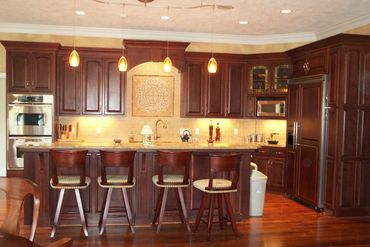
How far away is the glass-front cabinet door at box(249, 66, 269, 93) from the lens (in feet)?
24.8

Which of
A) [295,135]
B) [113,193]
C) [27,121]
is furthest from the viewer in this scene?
[27,121]

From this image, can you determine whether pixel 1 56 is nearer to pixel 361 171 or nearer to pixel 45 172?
pixel 45 172

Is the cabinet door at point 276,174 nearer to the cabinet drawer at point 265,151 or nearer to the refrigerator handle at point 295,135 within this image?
the cabinet drawer at point 265,151

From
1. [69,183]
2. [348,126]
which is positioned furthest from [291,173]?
[69,183]

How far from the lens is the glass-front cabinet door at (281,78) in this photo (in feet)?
24.0

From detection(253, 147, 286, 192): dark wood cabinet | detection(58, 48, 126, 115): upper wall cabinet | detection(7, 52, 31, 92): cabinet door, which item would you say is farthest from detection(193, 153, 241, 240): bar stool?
detection(7, 52, 31, 92): cabinet door

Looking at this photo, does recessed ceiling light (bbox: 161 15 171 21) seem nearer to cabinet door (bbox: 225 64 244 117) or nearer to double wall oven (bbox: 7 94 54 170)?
cabinet door (bbox: 225 64 244 117)

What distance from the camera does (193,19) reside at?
6695mm

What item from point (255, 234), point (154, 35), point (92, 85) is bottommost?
point (255, 234)

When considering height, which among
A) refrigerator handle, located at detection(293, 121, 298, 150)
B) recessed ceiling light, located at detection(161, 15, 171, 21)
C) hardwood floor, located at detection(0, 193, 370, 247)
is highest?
recessed ceiling light, located at detection(161, 15, 171, 21)

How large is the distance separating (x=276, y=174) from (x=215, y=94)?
194cm

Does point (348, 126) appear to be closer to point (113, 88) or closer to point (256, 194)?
point (256, 194)

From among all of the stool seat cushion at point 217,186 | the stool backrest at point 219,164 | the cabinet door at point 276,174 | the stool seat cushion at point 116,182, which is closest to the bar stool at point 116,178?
the stool seat cushion at point 116,182

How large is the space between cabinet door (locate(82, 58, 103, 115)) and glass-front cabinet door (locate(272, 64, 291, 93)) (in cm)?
331
